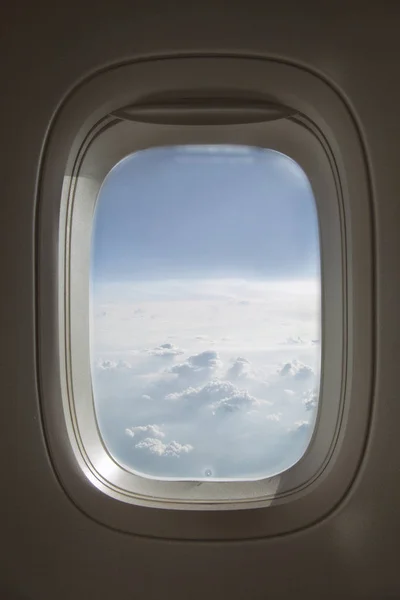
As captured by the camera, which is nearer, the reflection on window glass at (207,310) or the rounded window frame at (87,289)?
the rounded window frame at (87,289)

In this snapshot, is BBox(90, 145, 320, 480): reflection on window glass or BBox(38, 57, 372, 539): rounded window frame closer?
BBox(38, 57, 372, 539): rounded window frame

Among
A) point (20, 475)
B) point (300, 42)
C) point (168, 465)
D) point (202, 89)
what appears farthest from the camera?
point (168, 465)

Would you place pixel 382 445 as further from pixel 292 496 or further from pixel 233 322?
pixel 233 322

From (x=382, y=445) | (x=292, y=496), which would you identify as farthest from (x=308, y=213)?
(x=292, y=496)
